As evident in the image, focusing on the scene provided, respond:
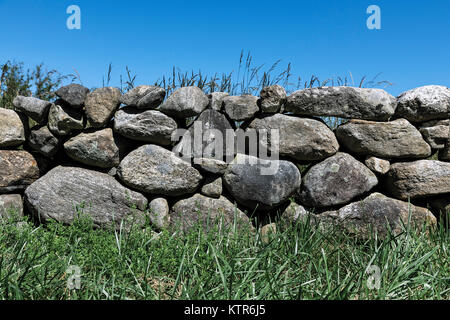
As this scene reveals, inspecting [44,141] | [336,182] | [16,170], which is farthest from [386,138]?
[16,170]

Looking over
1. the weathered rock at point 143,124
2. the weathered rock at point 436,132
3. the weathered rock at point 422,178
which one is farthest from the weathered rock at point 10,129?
the weathered rock at point 436,132

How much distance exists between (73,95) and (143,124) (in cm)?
66

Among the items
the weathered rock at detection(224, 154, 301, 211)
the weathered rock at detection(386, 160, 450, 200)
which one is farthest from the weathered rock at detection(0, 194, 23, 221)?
the weathered rock at detection(386, 160, 450, 200)

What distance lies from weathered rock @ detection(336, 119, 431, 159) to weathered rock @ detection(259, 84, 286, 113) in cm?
65

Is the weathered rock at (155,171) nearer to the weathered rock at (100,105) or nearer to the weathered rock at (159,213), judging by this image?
the weathered rock at (159,213)

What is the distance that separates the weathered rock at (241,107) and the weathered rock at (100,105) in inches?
40.1

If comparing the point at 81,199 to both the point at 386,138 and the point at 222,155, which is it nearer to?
the point at 222,155

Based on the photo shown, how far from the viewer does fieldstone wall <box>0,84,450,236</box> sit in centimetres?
335

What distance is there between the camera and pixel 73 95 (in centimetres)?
331

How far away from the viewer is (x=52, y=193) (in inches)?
132

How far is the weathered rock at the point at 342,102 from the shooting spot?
3418 millimetres
